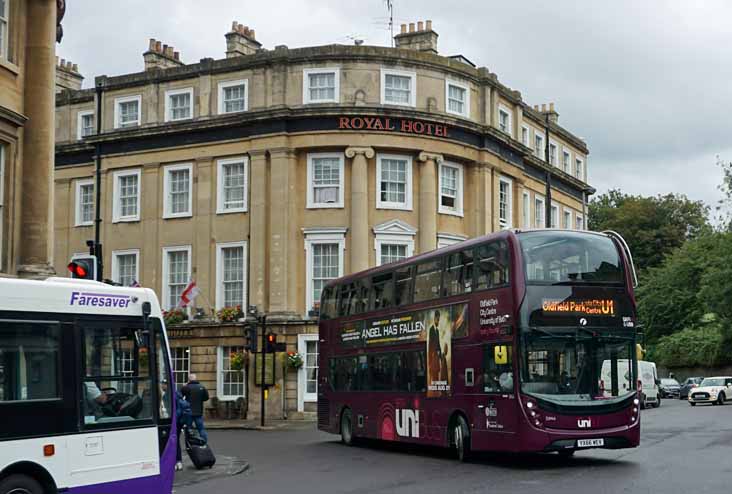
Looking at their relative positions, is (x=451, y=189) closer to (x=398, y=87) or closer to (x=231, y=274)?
(x=398, y=87)

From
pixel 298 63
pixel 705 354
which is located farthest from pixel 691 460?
pixel 705 354

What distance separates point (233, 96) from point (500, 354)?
80.6 ft

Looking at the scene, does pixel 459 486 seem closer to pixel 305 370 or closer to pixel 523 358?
pixel 523 358

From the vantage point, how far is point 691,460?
18.1 metres

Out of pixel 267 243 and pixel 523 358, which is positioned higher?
pixel 267 243

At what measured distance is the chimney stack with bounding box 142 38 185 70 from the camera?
146 ft

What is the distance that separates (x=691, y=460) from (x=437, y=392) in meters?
5.22

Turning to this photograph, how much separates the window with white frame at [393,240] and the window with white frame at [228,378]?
6.32 m

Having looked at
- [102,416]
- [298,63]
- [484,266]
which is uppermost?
[298,63]

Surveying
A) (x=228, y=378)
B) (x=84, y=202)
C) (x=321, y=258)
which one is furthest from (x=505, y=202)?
(x=84, y=202)

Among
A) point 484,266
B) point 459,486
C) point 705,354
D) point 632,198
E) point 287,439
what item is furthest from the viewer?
point 632,198

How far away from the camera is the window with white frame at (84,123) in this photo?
44125 millimetres

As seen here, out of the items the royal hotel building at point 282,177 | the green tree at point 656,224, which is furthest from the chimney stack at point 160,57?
the green tree at point 656,224

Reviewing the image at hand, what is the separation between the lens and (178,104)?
4206 cm
